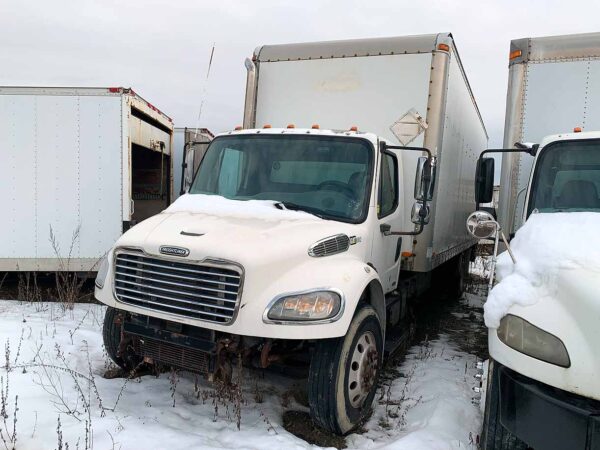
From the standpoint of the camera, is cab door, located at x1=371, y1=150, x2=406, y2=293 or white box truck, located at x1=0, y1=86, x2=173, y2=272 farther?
white box truck, located at x1=0, y1=86, x2=173, y2=272

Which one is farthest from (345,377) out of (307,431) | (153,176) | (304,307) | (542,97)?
(153,176)

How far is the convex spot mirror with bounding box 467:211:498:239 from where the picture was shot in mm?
3318

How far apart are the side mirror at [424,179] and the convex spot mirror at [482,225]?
1.08m

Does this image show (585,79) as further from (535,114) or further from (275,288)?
(275,288)

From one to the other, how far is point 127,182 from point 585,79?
6.16 metres

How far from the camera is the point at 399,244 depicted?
5449mm

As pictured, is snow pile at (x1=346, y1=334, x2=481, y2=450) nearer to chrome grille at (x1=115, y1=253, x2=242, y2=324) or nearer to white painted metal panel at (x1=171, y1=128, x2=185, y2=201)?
chrome grille at (x1=115, y1=253, x2=242, y2=324)

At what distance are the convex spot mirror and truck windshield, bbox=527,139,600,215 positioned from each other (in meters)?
0.97

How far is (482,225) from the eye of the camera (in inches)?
132

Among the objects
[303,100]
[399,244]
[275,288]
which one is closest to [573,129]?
[399,244]

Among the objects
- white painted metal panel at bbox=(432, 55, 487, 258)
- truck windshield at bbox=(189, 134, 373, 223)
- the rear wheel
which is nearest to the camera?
the rear wheel

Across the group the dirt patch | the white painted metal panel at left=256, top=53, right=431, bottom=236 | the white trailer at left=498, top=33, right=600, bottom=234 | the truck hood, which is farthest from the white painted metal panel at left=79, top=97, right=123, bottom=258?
the white trailer at left=498, top=33, right=600, bottom=234

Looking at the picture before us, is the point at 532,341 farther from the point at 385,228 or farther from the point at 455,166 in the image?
the point at 455,166

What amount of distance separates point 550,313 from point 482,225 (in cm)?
87
